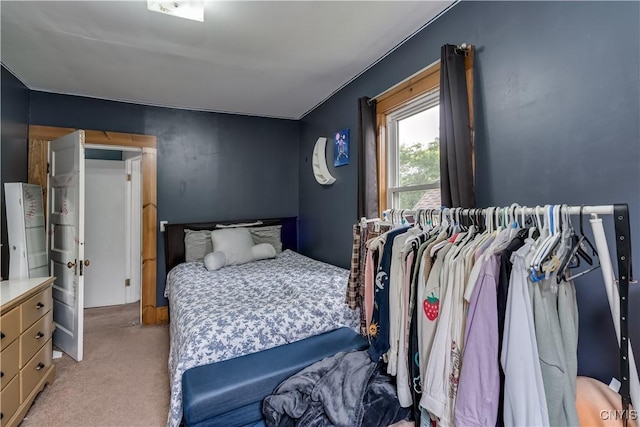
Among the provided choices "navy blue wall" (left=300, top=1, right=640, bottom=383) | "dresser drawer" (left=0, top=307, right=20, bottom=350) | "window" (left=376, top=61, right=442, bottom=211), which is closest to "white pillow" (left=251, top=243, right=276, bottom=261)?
"window" (left=376, top=61, right=442, bottom=211)

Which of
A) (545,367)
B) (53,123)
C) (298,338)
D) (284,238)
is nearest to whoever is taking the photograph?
(545,367)

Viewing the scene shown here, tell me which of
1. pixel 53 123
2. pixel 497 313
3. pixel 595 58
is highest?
pixel 53 123

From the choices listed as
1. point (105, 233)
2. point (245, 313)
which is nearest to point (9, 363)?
point (245, 313)

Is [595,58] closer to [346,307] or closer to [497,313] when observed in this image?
[497,313]

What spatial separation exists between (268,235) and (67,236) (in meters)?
1.89

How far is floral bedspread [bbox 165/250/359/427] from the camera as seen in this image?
1598 mm

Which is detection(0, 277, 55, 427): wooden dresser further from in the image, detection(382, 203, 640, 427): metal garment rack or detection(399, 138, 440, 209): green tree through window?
detection(382, 203, 640, 427): metal garment rack

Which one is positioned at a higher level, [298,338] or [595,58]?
[595,58]

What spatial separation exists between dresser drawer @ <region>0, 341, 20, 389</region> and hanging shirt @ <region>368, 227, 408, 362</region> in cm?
196

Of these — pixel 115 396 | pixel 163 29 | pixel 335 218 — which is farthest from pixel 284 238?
pixel 163 29

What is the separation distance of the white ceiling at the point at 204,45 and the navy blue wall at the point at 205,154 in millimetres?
224

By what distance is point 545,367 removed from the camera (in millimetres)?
926

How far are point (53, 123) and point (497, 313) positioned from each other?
4027 millimetres

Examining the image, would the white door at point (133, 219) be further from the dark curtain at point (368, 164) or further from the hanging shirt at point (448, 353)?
the hanging shirt at point (448, 353)
